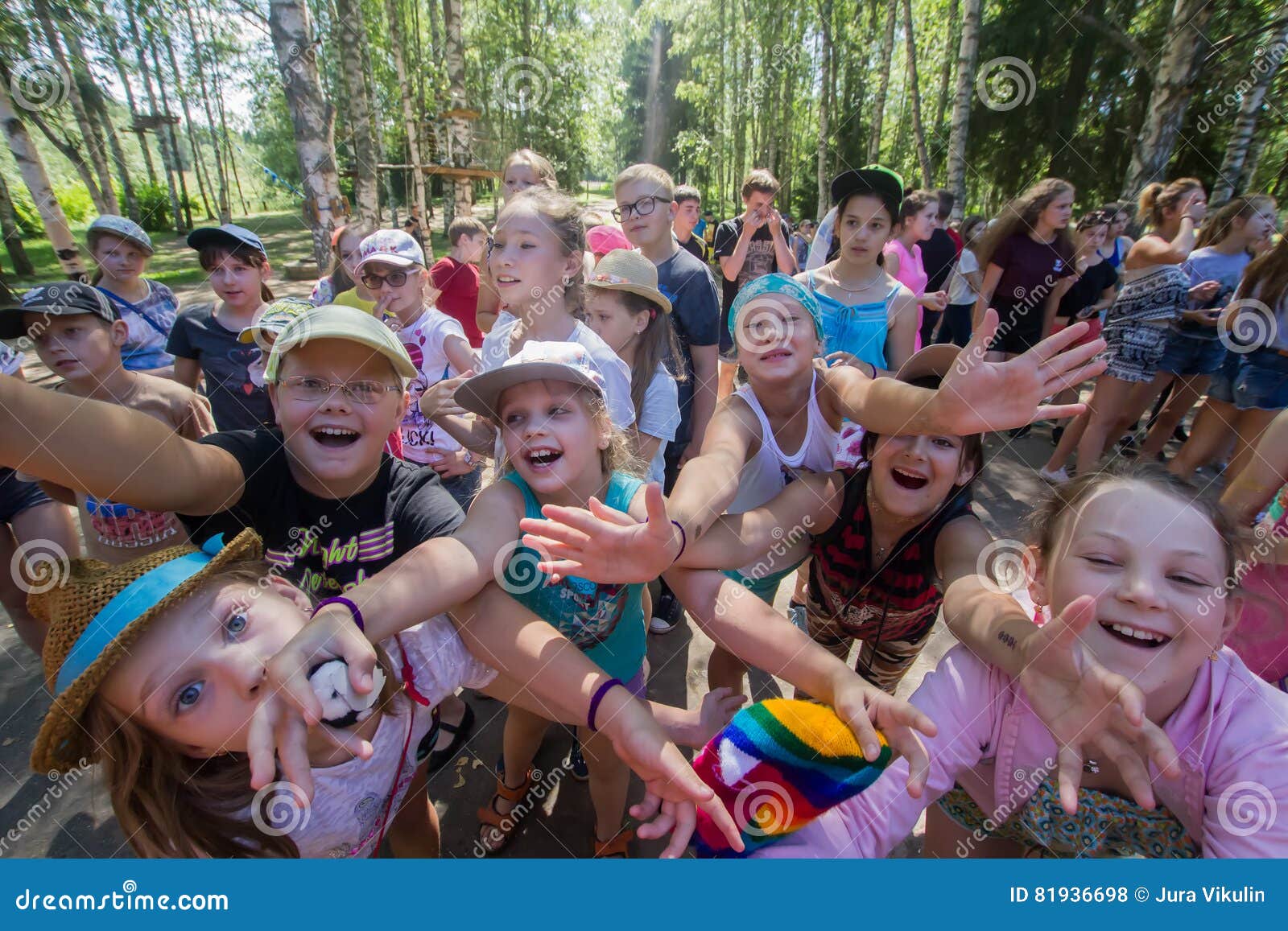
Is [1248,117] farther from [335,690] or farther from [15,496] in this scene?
[15,496]

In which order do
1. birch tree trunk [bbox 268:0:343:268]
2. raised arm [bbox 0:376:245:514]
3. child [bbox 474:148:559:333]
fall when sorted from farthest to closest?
birch tree trunk [bbox 268:0:343:268] → child [bbox 474:148:559:333] → raised arm [bbox 0:376:245:514]

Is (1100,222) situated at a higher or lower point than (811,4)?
lower

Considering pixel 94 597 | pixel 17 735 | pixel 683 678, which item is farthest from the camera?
pixel 683 678

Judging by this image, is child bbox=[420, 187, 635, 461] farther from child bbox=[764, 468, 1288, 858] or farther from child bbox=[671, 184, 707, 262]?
child bbox=[671, 184, 707, 262]

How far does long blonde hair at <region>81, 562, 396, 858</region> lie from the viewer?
1.15 metres

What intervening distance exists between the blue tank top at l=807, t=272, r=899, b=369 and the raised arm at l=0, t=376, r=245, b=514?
8.76 feet

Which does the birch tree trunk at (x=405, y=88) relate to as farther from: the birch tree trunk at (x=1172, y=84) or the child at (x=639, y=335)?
the birch tree trunk at (x=1172, y=84)

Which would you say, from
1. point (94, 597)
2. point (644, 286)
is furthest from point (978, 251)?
point (94, 597)

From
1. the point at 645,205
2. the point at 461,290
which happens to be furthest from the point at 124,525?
the point at 461,290

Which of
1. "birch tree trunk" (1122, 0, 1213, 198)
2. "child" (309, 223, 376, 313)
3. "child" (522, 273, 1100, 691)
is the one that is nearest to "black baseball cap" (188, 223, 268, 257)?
"child" (309, 223, 376, 313)

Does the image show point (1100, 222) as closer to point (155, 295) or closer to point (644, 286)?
point (644, 286)

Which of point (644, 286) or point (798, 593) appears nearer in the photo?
point (644, 286)

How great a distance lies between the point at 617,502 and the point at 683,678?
1510 mm

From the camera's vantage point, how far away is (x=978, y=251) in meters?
4.70
